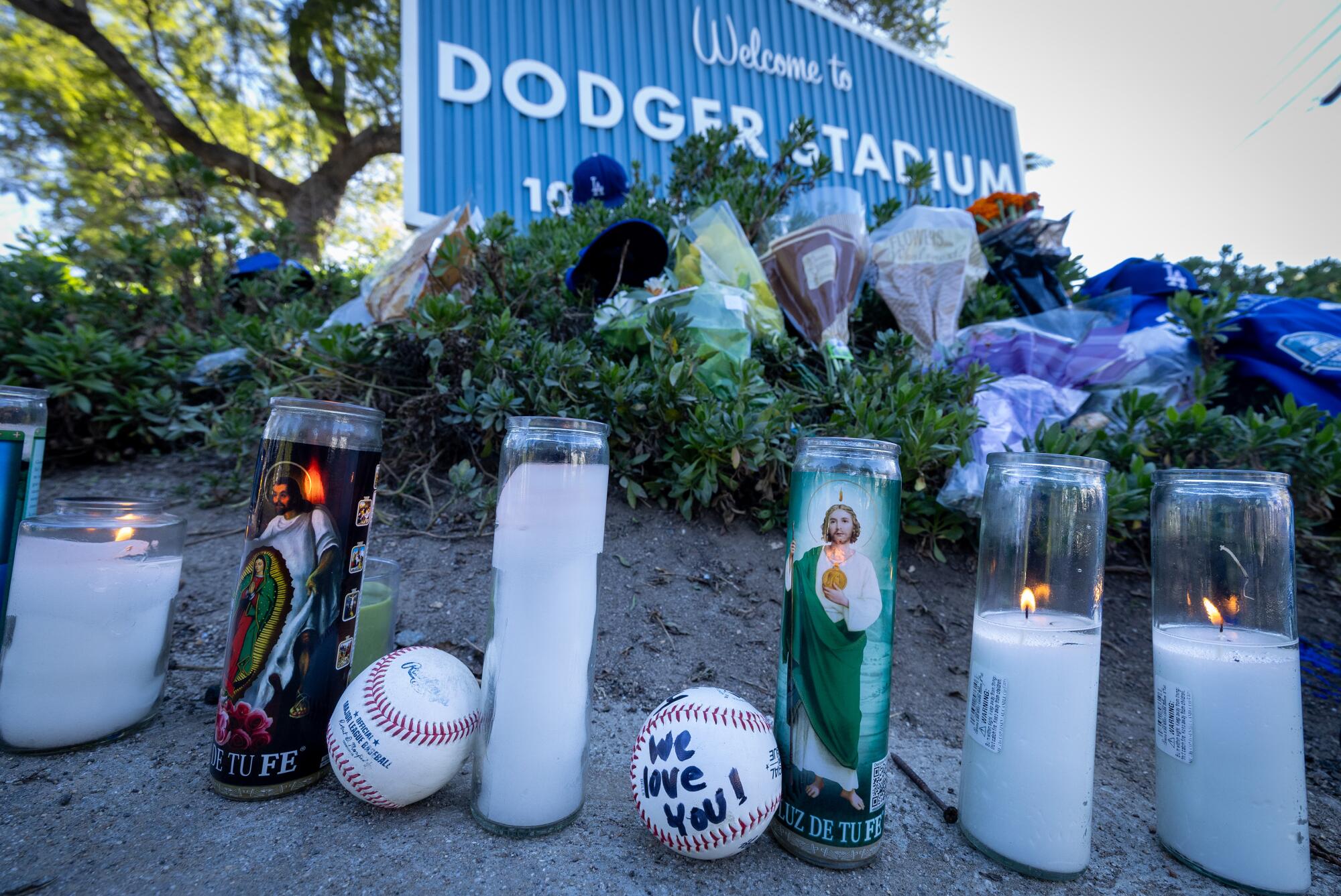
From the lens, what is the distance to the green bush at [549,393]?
2.32 meters

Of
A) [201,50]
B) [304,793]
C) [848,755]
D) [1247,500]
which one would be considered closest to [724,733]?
[848,755]

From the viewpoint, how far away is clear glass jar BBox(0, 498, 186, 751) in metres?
1.29

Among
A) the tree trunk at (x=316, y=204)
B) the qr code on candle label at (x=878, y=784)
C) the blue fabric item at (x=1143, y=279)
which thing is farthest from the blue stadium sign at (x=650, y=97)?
the qr code on candle label at (x=878, y=784)

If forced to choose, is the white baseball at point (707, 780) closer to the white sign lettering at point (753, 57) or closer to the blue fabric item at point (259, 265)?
the blue fabric item at point (259, 265)

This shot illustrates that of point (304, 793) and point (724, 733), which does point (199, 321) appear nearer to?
point (304, 793)

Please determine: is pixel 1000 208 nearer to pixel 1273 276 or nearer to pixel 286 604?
pixel 1273 276

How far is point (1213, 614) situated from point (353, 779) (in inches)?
68.7

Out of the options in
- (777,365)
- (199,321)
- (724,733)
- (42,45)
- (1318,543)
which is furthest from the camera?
(42,45)

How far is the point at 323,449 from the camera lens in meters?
1.20

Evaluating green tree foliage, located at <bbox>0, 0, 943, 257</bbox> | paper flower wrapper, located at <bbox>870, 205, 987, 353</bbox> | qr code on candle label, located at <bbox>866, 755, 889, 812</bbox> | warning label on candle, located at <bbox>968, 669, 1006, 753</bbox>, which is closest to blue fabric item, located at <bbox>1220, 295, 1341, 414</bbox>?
paper flower wrapper, located at <bbox>870, 205, 987, 353</bbox>

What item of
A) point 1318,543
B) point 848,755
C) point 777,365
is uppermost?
point 777,365

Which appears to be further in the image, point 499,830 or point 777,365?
point 777,365

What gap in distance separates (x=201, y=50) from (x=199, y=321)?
9.36 meters

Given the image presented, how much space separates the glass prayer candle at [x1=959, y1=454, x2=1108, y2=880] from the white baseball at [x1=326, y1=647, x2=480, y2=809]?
99 cm
